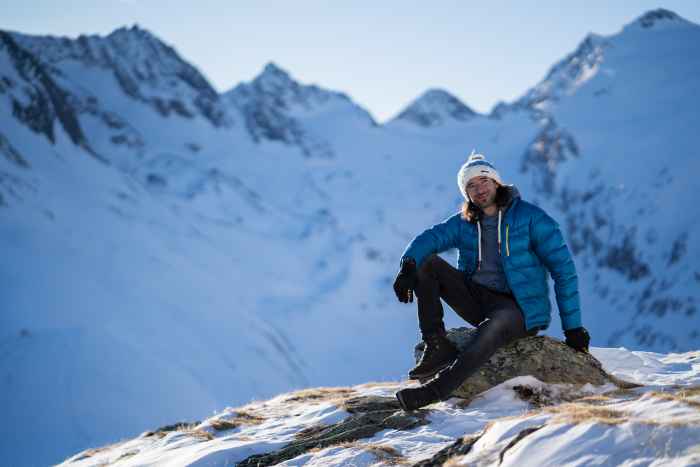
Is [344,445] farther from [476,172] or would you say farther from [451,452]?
[476,172]

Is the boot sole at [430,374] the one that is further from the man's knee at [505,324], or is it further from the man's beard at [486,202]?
the man's beard at [486,202]

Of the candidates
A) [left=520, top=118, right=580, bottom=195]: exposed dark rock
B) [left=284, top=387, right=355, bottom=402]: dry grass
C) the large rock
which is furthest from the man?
[left=520, top=118, right=580, bottom=195]: exposed dark rock

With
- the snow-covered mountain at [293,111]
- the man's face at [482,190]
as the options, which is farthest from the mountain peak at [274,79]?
the man's face at [482,190]

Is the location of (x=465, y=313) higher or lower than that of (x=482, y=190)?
lower

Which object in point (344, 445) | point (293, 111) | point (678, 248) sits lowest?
point (344, 445)

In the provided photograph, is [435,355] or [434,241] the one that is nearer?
[435,355]

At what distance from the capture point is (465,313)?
6.13 metres

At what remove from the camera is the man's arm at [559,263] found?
5582mm

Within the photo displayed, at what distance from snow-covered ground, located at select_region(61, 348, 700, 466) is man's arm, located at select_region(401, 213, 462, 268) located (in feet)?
5.34

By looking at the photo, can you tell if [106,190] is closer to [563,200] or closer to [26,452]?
[26,452]

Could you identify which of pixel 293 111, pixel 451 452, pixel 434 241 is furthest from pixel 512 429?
pixel 293 111

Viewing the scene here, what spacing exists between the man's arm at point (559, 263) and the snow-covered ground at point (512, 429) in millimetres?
832

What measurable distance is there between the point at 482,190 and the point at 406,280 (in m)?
1.28

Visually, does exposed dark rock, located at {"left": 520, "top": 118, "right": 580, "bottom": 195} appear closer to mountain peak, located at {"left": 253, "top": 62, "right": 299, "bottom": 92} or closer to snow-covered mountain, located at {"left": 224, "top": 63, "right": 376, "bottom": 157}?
snow-covered mountain, located at {"left": 224, "top": 63, "right": 376, "bottom": 157}
